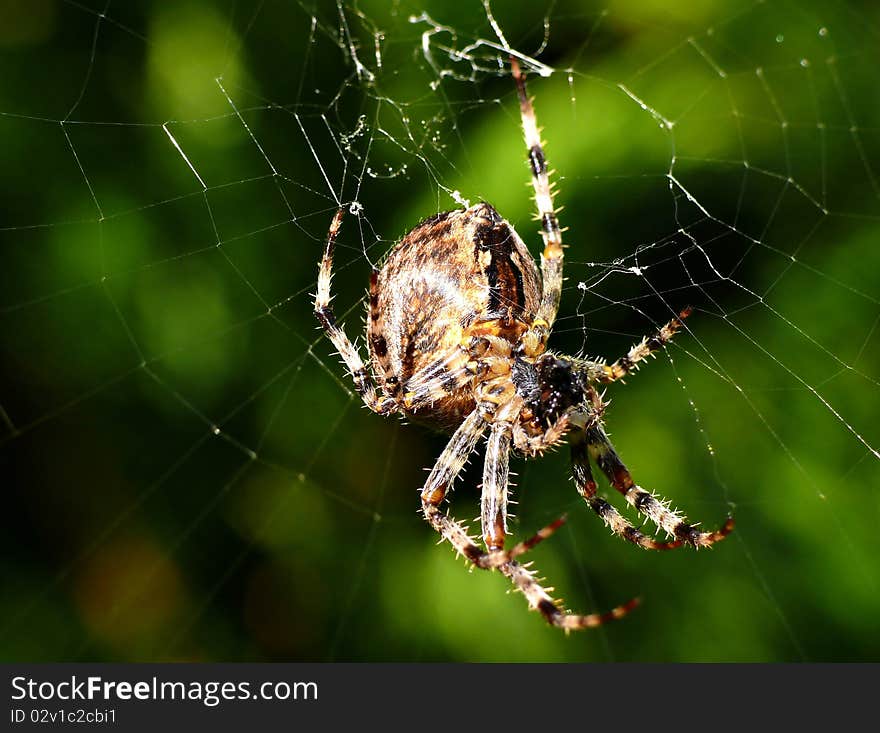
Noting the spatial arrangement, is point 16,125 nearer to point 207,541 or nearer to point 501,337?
point 207,541

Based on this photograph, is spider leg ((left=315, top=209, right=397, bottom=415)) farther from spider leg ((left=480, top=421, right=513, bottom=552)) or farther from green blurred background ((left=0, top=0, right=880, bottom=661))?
spider leg ((left=480, top=421, right=513, bottom=552))

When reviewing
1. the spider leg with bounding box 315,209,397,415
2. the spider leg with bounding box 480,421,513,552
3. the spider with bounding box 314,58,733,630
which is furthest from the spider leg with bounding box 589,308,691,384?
the spider leg with bounding box 315,209,397,415

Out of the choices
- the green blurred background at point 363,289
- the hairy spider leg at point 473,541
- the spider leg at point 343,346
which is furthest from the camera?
the green blurred background at point 363,289

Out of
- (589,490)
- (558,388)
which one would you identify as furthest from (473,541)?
(558,388)

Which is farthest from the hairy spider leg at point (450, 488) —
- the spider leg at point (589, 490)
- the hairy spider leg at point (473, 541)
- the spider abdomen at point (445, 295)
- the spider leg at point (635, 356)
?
the spider leg at point (635, 356)

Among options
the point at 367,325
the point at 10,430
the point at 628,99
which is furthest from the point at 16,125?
the point at 628,99

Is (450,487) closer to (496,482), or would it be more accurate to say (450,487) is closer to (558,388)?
(496,482)

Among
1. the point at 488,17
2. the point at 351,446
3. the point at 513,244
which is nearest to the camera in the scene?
the point at 513,244

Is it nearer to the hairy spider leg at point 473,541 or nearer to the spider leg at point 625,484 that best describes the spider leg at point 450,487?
the hairy spider leg at point 473,541
